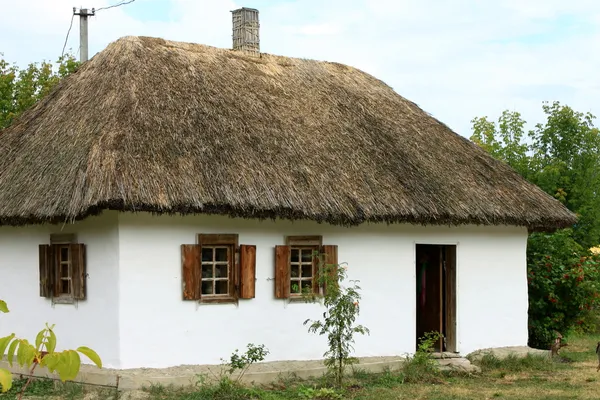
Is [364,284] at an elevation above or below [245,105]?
below

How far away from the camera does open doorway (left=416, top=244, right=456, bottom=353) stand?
12.5 m

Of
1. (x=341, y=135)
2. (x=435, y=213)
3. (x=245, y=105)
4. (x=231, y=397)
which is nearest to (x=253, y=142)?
(x=245, y=105)

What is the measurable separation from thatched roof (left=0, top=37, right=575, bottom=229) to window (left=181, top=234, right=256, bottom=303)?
22.3 inches

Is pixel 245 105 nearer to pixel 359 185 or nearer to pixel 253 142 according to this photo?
pixel 253 142

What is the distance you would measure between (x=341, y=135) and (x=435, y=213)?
201cm

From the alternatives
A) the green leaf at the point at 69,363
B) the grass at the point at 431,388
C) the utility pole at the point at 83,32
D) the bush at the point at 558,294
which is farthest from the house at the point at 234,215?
the green leaf at the point at 69,363

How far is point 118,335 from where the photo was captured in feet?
31.7

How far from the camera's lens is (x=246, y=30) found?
14.5m

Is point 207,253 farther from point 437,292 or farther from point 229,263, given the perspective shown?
point 437,292

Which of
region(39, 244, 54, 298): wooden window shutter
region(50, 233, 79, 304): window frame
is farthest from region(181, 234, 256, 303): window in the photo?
region(39, 244, 54, 298): wooden window shutter

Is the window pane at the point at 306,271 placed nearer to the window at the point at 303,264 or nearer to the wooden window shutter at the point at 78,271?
the window at the point at 303,264

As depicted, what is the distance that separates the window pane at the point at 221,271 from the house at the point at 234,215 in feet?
0.08

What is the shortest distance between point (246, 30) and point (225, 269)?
5459 millimetres

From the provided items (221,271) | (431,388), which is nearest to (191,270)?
(221,271)
